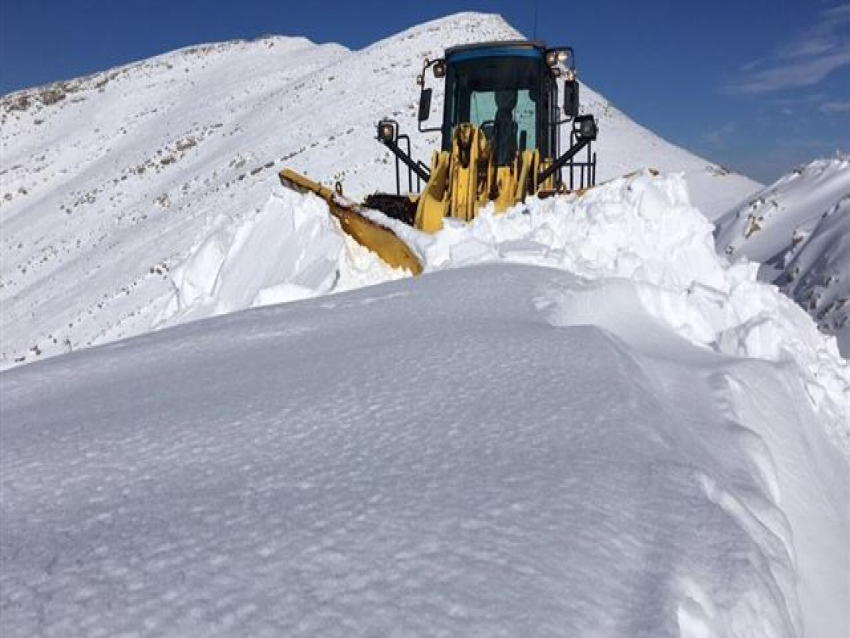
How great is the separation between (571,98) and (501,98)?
104 centimetres

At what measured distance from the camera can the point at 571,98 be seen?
23.2 ft

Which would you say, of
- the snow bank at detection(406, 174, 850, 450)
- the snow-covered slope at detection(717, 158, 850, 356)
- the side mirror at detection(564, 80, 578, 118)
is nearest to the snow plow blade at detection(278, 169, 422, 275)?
the snow bank at detection(406, 174, 850, 450)

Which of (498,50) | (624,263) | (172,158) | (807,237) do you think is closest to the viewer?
(624,263)

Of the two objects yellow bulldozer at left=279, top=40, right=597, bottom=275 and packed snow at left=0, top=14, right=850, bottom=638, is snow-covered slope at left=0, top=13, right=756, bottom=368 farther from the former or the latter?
packed snow at left=0, top=14, right=850, bottom=638

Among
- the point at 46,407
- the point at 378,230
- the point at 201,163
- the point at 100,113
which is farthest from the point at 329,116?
the point at 46,407

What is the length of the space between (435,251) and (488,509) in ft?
12.6

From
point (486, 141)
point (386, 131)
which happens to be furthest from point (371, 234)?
point (386, 131)

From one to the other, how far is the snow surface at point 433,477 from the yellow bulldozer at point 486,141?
2492 mm

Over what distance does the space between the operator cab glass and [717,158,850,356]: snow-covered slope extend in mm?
3018

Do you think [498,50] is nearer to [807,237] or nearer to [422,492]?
[807,237]

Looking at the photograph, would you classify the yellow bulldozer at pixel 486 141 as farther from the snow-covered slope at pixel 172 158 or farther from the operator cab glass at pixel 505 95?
the snow-covered slope at pixel 172 158

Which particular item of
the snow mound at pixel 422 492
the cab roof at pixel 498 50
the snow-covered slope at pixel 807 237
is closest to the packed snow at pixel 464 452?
the snow mound at pixel 422 492

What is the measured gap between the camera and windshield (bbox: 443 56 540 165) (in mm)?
7707

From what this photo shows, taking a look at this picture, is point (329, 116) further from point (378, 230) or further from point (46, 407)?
point (46, 407)
